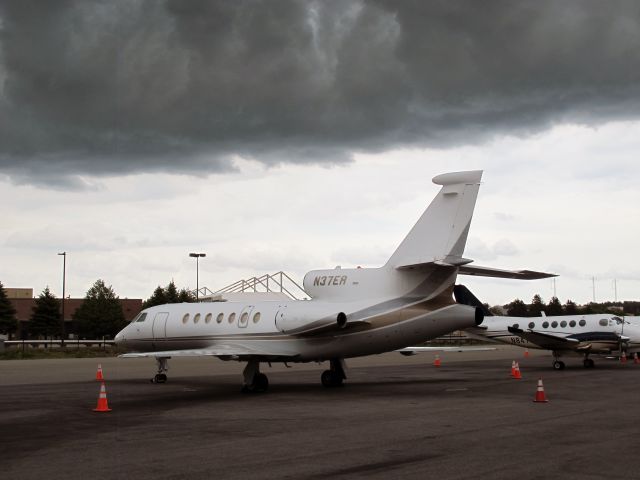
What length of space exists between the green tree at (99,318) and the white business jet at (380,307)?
225ft

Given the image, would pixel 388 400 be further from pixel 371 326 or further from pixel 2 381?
pixel 2 381

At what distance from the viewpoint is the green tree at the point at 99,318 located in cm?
8894


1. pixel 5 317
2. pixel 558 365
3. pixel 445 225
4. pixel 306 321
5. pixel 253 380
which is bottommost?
pixel 558 365

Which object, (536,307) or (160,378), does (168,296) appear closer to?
(160,378)

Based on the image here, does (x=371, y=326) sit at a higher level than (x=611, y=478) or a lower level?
higher

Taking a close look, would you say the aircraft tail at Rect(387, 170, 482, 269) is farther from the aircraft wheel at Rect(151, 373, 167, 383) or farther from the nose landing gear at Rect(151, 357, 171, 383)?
the aircraft wheel at Rect(151, 373, 167, 383)

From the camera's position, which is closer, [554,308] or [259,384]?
[259,384]

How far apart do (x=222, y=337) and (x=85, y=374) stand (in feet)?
37.5

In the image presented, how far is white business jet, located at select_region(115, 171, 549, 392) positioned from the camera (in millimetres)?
20406

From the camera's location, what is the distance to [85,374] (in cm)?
3288

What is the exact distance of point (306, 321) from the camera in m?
21.5

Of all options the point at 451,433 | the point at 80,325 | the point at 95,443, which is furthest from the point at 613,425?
the point at 80,325

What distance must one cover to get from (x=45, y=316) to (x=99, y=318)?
6.39m

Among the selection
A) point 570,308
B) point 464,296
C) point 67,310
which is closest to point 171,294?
point 67,310
